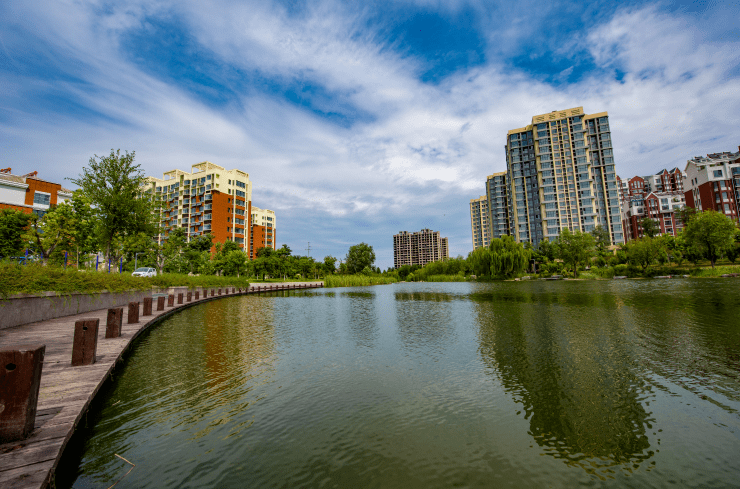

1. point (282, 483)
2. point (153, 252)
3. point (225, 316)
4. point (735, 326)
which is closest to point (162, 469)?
point (282, 483)

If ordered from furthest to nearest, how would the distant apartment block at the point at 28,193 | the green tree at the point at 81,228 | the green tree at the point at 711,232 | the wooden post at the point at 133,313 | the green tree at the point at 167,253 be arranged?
the distant apartment block at the point at 28,193 → the green tree at the point at 167,253 → the green tree at the point at 711,232 → the green tree at the point at 81,228 → the wooden post at the point at 133,313

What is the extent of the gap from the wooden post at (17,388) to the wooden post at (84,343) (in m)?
3.60

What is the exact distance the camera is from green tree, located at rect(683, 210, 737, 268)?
47.5 m

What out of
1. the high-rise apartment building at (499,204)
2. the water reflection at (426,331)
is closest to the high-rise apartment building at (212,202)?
the water reflection at (426,331)

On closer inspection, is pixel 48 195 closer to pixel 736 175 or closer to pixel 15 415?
pixel 15 415

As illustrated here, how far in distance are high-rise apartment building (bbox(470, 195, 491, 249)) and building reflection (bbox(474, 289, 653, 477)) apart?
493ft

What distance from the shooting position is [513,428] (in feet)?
15.9

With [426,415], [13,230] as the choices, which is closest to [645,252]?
[426,415]

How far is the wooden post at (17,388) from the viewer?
3609 mm

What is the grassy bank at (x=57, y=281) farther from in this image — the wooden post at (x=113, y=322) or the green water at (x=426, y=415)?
the green water at (x=426, y=415)

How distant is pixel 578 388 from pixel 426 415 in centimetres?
315

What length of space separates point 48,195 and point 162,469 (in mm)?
77520

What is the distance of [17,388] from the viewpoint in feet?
12.0

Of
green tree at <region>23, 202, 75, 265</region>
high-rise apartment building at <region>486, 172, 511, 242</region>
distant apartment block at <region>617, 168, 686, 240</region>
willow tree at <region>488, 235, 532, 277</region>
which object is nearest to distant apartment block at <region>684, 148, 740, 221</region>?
distant apartment block at <region>617, 168, 686, 240</region>
